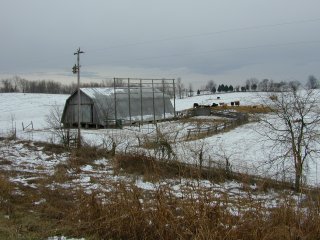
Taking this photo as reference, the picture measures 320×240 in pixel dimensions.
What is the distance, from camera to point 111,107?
159 ft

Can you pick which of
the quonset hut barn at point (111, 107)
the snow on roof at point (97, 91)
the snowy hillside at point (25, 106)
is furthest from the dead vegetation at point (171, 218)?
the snowy hillside at point (25, 106)

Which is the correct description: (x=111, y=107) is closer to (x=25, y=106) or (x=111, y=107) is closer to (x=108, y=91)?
(x=108, y=91)

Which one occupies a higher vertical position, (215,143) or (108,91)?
(108,91)

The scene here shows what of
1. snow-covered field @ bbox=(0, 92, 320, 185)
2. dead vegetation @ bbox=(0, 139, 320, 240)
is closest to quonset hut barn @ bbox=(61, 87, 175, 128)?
snow-covered field @ bbox=(0, 92, 320, 185)

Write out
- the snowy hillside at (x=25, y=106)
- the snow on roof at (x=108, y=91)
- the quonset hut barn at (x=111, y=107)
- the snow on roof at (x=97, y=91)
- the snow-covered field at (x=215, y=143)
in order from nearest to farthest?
the snow-covered field at (x=215, y=143) → the quonset hut barn at (x=111, y=107) → the snow on roof at (x=97, y=91) → the snow on roof at (x=108, y=91) → the snowy hillside at (x=25, y=106)

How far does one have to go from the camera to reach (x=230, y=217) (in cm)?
650

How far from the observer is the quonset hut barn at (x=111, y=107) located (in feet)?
154

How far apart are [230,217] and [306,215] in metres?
1.28

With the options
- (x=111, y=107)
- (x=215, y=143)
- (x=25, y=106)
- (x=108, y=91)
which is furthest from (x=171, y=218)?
(x=25, y=106)

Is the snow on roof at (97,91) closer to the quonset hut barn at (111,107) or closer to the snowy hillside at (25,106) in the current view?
the quonset hut barn at (111,107)

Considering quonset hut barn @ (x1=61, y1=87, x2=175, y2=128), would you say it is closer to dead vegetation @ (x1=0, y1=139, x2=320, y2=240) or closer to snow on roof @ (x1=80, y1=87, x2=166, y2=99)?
snow on roof @ (x1=80, y1=87, x2=166, y2=99)

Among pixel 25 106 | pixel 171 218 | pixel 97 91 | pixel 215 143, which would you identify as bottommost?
pixel 215 143

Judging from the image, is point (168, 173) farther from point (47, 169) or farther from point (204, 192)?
point (204, 192)

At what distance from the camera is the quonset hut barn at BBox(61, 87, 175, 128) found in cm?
4703
